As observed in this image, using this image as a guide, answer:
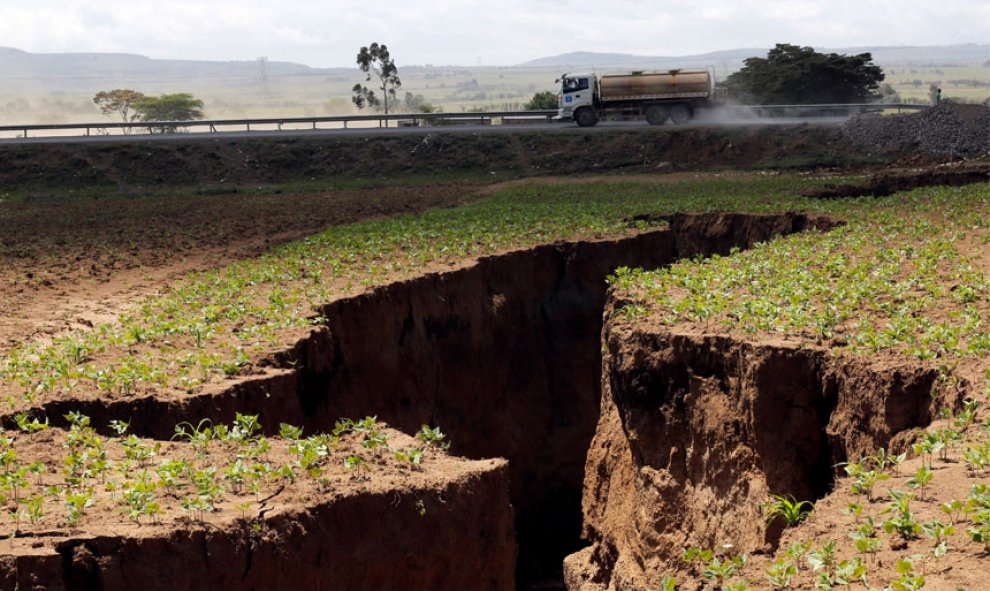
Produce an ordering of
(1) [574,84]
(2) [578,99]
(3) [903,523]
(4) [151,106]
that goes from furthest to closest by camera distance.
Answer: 1. (4) [151,106]
2. (2) [578,99]
3. (1) [574,84]
4. (3) [903,523]

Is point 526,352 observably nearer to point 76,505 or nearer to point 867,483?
point 867,483

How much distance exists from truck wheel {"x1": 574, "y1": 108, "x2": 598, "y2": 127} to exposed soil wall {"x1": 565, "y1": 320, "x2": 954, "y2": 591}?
35899 mm

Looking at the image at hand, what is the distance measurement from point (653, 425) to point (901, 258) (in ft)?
19.3

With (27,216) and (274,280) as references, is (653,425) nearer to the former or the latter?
(274,280)

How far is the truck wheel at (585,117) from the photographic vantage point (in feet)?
172

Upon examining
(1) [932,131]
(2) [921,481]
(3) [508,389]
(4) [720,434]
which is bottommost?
(3) [508,389]

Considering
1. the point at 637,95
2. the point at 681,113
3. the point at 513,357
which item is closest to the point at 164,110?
the point at 637,95

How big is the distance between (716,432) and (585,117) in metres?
39.4

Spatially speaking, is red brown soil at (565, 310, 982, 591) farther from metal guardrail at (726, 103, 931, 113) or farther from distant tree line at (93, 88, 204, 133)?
distant tree line at (93, 88, 204, 133)

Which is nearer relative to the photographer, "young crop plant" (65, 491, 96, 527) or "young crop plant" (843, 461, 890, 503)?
"young crop plant" (65, 491, 96, 527)

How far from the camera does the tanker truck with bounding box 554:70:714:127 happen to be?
2036 inches

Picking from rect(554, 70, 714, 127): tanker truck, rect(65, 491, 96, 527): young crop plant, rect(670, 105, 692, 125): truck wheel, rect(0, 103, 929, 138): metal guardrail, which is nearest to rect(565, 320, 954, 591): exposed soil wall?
rect(65, 491, 96, 527): young crop plant

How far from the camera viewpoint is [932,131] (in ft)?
144

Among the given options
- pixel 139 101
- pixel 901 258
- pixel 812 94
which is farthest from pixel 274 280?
pixel 139 101
